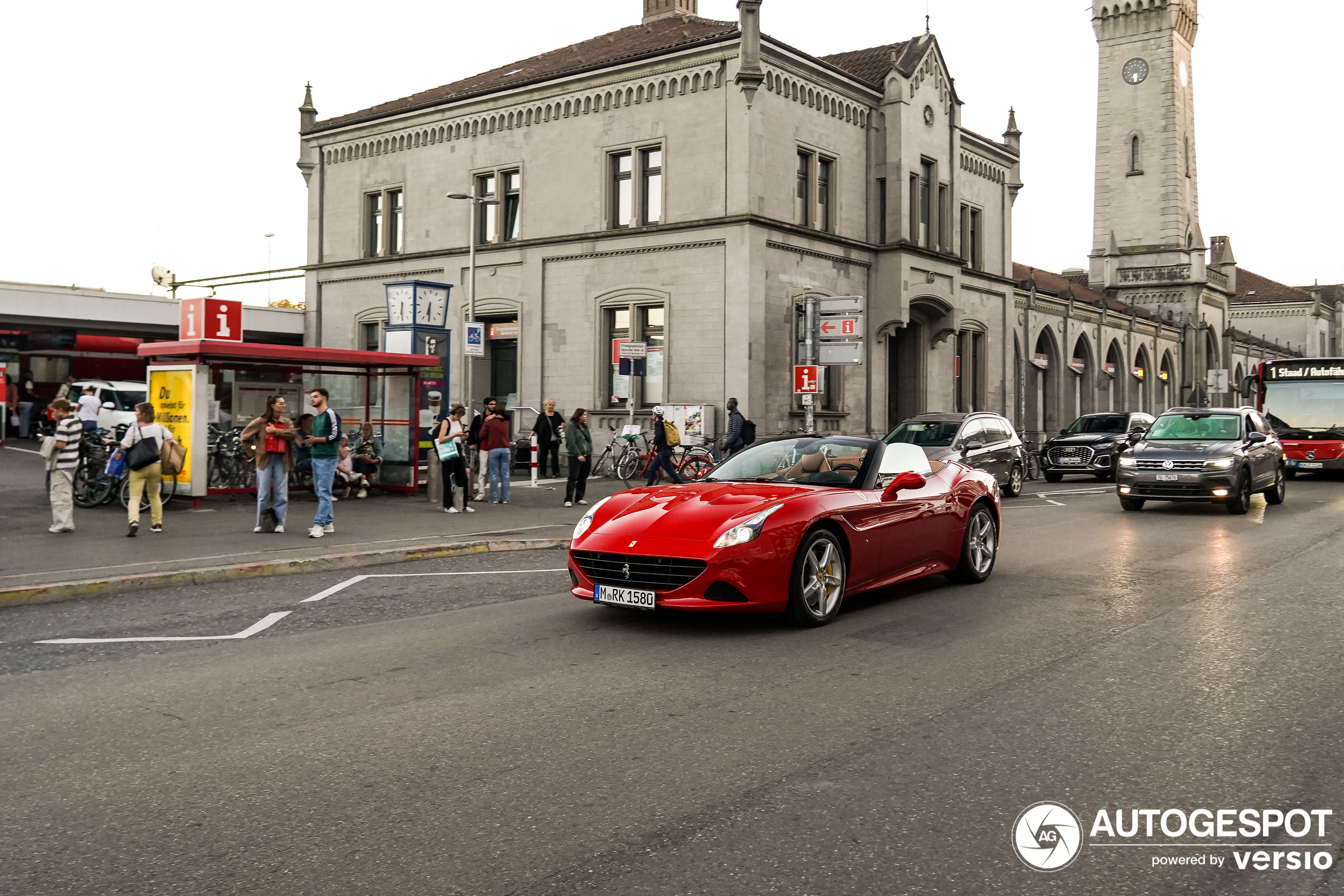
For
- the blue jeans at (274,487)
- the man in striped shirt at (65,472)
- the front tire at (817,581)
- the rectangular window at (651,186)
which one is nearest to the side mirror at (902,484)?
the front tire at (817,581)

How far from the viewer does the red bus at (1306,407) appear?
27.0 m

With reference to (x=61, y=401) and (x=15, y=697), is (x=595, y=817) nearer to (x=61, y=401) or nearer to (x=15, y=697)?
(x=15, y=697)

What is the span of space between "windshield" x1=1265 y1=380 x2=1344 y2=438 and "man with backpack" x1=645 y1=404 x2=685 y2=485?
51.9ft

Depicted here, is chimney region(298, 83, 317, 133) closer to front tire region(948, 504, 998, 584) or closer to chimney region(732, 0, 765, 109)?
chimney region(732, 0, 765, 109)

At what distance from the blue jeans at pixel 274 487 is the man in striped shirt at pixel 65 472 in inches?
89.0

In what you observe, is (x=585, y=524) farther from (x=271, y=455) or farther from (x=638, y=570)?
(x=271, y=455)

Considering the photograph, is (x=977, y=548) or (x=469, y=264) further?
(x=469, y=264)

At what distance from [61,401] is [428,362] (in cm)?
715

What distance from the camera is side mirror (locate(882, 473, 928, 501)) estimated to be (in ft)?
30.0

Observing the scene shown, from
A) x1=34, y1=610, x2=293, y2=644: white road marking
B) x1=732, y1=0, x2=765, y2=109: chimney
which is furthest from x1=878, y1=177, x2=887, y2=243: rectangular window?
x1=34, y1=610, x2=293, y2=644: white road marking

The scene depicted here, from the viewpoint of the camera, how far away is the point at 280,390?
20297 mm

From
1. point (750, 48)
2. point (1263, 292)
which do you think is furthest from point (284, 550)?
point (1263, 292)

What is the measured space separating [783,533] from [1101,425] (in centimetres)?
2503

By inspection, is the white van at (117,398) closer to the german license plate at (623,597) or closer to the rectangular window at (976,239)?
the german license plate at (623,597)
